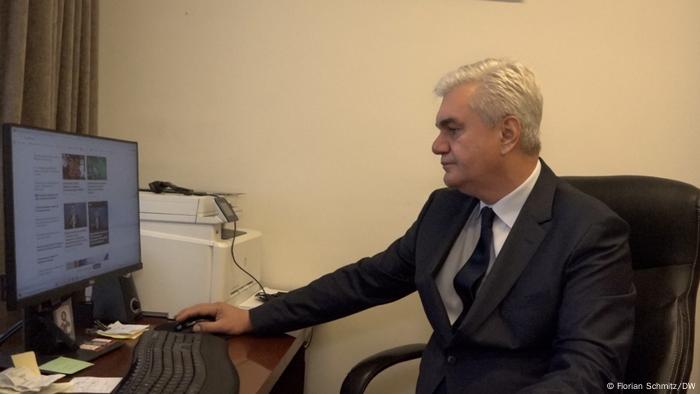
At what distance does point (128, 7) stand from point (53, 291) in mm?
1347

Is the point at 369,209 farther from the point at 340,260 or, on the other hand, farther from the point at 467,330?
the point at 467,330

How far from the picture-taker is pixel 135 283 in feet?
5.45

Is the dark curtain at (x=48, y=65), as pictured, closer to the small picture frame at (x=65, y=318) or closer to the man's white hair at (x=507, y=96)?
the small picture frame at (x=65, y=318)

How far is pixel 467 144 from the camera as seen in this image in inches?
52.1

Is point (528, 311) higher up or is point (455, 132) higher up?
point (455, 132)

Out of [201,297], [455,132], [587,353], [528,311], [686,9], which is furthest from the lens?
[686,9]

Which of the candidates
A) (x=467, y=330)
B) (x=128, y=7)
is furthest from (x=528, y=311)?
(x=128, y=7)

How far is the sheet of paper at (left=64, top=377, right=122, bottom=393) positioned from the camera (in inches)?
40.6

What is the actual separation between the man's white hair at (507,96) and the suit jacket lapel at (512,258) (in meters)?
0.16

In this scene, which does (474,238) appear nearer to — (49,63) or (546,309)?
(546,309)

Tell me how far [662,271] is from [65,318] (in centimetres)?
141

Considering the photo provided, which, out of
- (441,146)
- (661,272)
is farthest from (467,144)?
(661,272)

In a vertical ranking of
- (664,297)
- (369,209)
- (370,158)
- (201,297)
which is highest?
(370,158)

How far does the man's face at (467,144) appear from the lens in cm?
131
